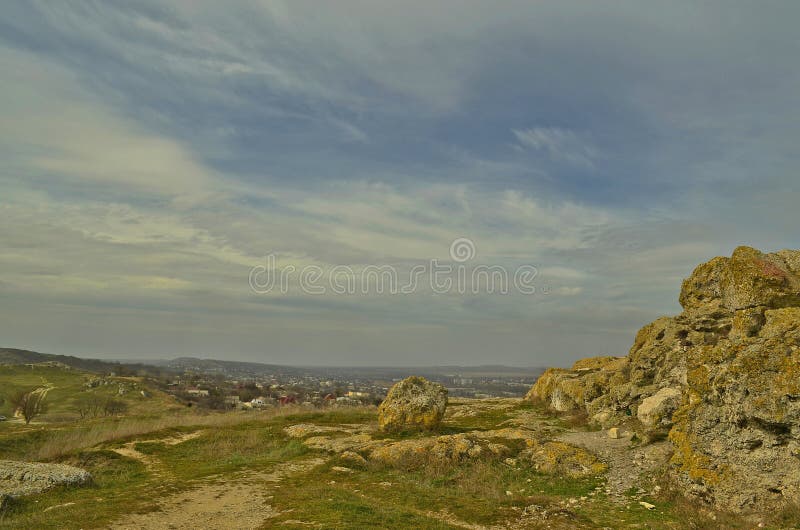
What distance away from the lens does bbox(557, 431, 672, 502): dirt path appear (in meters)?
16.9

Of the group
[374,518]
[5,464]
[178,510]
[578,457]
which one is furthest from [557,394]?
[5,464]

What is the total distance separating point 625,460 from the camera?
19438 mm

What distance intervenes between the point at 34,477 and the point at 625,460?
25.0 metres

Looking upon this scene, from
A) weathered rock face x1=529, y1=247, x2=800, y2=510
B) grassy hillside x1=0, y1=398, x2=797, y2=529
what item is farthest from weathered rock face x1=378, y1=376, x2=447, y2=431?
weathered rock face x1=529, y1=247, x2=800, y2=510

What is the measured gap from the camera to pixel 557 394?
36281mm

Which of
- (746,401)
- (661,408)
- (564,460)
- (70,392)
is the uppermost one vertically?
(746,401)

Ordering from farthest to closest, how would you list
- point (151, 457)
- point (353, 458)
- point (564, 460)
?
point (151, 457), point (353, 458), point (564, 460)

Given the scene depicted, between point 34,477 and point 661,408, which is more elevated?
point 661,408

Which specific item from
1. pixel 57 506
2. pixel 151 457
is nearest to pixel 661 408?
pixel 57 506

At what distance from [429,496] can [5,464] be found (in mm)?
19002

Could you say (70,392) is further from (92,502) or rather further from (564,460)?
(564,460)

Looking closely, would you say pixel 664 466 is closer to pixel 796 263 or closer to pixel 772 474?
pixel 772 474

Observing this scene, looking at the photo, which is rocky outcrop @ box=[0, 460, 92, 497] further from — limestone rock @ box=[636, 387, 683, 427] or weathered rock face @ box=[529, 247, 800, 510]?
limestone rock @ box=[636, 387, 683, 427]

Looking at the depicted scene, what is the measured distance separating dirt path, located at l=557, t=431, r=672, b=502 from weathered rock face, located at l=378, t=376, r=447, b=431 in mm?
9483
